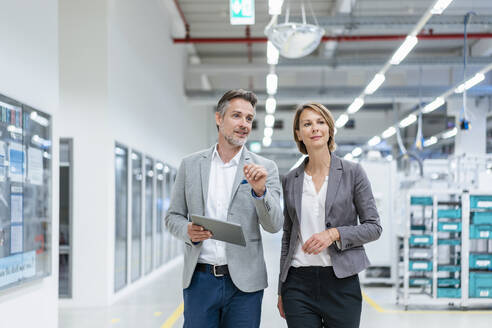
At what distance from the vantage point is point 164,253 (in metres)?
12.1

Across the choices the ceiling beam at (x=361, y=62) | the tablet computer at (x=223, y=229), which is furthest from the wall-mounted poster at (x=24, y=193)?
the ceiling beam at (x=361, y=62)

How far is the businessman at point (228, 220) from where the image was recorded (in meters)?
2.20

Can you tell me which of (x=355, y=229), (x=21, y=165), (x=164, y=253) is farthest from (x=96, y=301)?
(x=355, y=229)

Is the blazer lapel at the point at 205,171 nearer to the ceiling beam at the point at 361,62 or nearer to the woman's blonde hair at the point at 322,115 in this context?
the woman's blonde hair at the point at 322,115

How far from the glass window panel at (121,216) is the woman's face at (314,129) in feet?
18.4

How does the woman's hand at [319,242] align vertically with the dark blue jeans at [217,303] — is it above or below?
above

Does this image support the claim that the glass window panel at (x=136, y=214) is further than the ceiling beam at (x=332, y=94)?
No

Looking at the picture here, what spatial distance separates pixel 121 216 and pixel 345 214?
624cm

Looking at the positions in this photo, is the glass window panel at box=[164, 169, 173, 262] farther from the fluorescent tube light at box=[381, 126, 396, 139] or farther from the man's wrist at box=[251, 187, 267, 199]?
the man's wrist at box=[251, 187, 267, 199]

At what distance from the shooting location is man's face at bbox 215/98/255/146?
226 centimetres

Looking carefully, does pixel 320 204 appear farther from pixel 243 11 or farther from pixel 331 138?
pixel 243 11

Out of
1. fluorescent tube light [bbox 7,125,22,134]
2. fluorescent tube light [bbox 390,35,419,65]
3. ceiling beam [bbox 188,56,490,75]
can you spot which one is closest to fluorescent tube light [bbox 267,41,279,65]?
fluorescent tube light [bbox 390,35,419,65]

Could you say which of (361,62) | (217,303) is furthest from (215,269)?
(361,62)

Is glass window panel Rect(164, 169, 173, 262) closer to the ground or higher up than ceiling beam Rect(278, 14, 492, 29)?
closer to the ground
